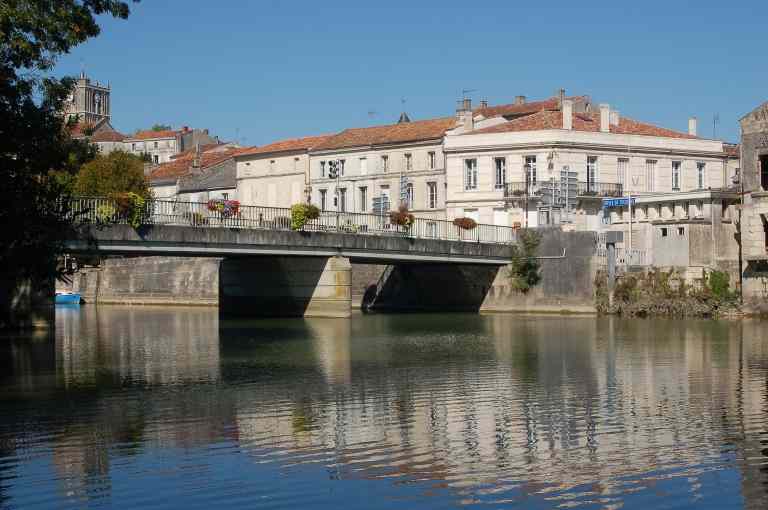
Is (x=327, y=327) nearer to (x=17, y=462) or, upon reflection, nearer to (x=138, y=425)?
(x=138, y=425)

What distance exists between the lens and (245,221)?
54.4 metres

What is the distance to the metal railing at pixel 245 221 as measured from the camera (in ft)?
158

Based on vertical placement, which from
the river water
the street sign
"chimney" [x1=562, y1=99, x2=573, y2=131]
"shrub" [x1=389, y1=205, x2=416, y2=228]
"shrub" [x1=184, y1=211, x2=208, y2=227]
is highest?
"chimney" [x1=562, y1=99, x2=573, y2=131]

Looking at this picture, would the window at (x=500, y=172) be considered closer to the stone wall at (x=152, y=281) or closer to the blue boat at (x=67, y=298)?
the stone wall at (x=152, y=281)

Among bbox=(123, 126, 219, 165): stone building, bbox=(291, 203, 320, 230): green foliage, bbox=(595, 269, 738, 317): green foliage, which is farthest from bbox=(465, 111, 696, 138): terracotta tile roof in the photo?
bbox=(123, 126, 219, 165): stone building

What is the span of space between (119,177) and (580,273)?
42.1 metres

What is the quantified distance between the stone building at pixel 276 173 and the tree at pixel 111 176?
9.17 m

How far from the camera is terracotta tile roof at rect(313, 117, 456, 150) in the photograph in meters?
86.8

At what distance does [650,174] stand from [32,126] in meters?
58.1

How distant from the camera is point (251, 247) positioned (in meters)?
54.1

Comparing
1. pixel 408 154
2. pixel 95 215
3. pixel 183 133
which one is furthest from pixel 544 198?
pixel 183 133

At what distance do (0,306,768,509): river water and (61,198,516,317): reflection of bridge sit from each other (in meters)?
6.87

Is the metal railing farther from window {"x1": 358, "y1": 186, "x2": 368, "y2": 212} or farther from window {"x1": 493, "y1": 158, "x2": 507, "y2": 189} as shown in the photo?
window {"x1": 358, "y1": 186, "x2": 368, "y2": 212}

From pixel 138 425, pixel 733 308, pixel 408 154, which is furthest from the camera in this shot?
pixel 408 154
